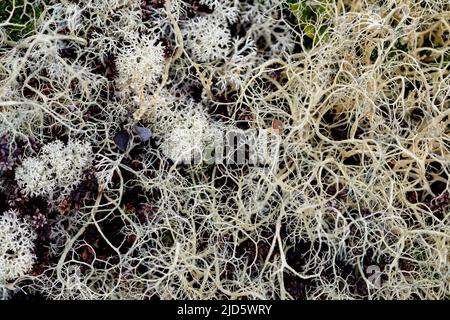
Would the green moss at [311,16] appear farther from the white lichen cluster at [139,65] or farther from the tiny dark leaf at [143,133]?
the tiny dark leaf at [143,133]

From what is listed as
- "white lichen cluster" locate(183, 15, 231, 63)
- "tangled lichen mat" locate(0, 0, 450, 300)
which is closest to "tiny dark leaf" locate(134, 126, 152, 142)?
"tangled lichen mat" locate(0, 0, 450, 300)

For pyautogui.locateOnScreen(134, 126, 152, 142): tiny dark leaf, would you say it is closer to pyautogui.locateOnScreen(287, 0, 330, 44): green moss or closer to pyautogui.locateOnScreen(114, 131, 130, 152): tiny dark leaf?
pyautogui.locateOnScreen(114, 131, 130, 152): tiny dark leaf

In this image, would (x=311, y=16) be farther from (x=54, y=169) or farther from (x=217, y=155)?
(x=54, y=169)

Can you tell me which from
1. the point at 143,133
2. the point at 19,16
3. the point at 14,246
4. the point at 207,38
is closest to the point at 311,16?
the point at 207,38

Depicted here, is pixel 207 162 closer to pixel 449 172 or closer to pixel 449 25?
pixel 449 172
